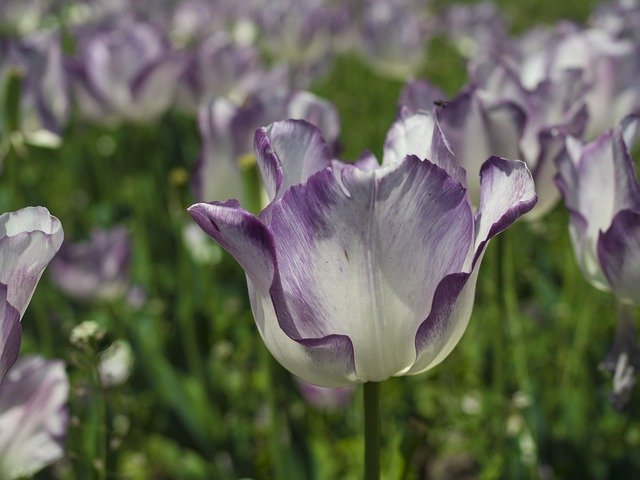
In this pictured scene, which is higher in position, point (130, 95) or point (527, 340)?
point (130, 95)

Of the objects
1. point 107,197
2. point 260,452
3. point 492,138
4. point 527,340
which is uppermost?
point 107,197

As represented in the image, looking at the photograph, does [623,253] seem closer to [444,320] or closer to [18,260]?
[444,320]

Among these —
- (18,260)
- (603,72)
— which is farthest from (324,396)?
(18,260)

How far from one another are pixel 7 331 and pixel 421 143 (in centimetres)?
37

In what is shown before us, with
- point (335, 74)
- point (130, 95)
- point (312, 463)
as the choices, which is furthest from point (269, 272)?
point (335, 74)

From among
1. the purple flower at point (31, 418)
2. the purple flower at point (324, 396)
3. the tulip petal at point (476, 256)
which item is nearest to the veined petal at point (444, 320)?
the tulip petal at point (476, 256)

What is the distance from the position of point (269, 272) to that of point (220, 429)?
3.47 ft

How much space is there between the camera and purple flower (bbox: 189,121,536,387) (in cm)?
65

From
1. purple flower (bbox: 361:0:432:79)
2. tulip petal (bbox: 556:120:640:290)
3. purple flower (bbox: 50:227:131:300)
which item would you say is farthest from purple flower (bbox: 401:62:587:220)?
purple flower (bbox: 361:0:432:79)

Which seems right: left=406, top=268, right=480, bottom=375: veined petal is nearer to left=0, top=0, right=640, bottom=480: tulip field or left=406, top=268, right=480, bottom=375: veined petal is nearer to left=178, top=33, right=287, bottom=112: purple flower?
left=0, top=0, right=640, bottom=480: tulip field

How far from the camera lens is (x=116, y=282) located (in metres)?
1.97

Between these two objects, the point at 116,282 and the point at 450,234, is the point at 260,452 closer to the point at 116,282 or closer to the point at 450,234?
the point at 116,282

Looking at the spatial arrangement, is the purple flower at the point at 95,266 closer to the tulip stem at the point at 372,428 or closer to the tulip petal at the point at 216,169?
the tulip petal at the point at 216,169

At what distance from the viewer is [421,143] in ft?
2.60
